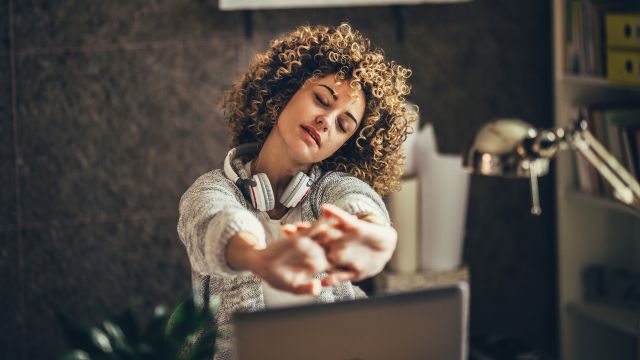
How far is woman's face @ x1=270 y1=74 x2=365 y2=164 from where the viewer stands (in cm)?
171

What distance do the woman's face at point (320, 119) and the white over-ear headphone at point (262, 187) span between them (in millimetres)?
50

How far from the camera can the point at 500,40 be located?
3355 millimetres

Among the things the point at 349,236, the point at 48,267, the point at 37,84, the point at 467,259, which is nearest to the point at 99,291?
the point at 48,267

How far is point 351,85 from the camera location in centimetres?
174

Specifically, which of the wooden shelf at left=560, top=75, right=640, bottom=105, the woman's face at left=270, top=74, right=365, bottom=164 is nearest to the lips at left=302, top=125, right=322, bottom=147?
the woman's face at left=270, top=74, right=365, bottom=164

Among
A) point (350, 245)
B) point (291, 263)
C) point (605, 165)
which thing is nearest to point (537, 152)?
point (605, 165)

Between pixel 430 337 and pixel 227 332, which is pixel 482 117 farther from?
pixel 430 337

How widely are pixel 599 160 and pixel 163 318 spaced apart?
0.78 meters

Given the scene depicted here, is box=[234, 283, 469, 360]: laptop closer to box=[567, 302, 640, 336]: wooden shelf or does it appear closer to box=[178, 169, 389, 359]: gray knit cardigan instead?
box=[178, 169, 389, 359]: gray knit cardigan

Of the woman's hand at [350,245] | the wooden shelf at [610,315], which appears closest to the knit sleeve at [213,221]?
the woman's hand at [350,245]

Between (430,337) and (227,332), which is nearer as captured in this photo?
(430,337)

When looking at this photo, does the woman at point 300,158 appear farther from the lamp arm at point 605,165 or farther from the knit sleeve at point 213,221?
the lamp arm at point 605,165

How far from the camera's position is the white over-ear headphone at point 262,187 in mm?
1705

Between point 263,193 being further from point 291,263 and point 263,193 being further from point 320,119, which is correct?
point 291,263
